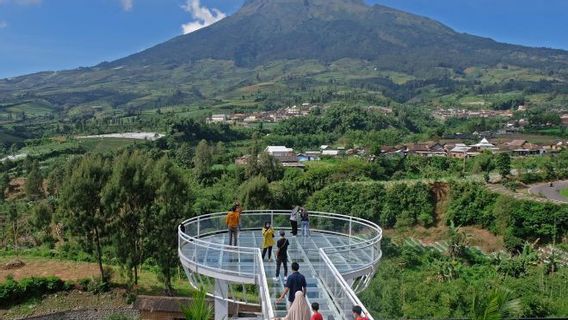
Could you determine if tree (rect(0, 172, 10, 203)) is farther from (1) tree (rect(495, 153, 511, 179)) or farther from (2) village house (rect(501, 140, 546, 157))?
(2) village house (rect(501, 140, 546, 157))

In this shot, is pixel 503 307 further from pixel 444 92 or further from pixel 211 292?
pixel 444 92

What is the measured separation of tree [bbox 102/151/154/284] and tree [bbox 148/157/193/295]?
0.34 m

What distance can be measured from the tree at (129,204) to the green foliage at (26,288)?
9.41 ft

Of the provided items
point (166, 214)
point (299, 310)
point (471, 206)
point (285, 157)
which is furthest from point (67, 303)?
point (285, 157)

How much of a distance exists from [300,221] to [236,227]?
2294 mm

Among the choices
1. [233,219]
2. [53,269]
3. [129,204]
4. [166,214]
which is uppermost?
[233,219]

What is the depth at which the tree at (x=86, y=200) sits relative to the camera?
21844mm

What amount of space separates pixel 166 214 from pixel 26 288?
6.45 metres

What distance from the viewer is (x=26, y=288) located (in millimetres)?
22109

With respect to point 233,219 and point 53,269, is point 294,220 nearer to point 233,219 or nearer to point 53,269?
point 233,219

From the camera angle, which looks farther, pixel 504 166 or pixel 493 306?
pixel 504 166

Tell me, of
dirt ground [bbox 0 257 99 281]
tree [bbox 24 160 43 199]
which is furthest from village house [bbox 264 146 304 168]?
dirt ground [bbox 0 257 99 281]

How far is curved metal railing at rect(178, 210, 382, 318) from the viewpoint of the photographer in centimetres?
1007

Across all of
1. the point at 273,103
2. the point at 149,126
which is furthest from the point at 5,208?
the point at 273,103
